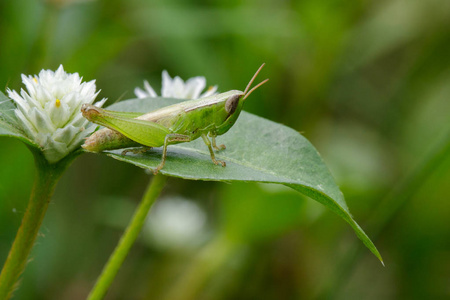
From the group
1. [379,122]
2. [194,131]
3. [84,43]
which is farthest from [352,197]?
[84,43]

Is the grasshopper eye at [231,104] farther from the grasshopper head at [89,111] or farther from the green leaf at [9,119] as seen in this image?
the green leaf at [9,119]

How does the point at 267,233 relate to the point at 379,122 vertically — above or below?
below

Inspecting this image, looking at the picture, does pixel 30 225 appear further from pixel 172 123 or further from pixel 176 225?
pixel 176 225

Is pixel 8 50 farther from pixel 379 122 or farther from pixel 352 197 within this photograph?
pixel 379 122

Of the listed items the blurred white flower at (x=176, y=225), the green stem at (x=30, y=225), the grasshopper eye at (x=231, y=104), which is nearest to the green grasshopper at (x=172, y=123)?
the grasshopper eye at (x=231, y=104)

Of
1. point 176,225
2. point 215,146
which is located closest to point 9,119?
point 215,146

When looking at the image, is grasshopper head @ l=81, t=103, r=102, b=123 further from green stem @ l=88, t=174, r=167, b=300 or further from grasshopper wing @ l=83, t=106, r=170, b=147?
green stem @ l=88, t=174, r=167, b=300
